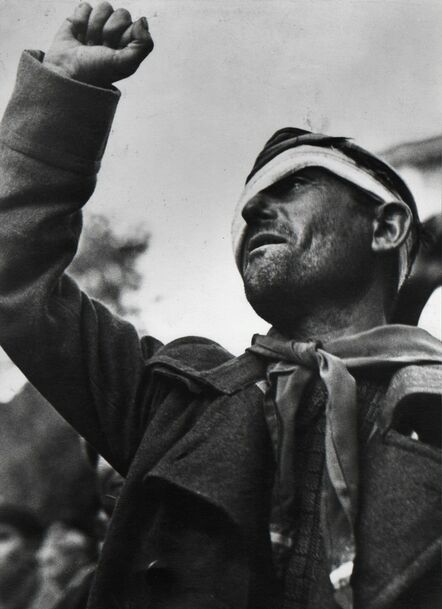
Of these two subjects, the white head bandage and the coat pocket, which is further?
the white head bandage

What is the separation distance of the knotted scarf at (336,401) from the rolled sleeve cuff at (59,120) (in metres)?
0.70

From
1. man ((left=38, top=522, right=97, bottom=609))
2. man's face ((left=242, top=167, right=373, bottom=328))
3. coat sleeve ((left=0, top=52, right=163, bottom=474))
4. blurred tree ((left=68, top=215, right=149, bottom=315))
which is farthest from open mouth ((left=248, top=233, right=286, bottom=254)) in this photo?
man ((left=38, top=522, right=97, bottom=609))

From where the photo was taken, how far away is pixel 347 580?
2.04 meters

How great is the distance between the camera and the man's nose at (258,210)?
107 inches

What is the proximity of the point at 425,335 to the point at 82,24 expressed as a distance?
1.26m

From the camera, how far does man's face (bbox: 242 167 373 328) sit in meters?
2.61

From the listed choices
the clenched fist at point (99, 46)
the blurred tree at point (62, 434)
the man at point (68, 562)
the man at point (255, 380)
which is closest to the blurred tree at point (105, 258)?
the blurred tree at point (62, 434)

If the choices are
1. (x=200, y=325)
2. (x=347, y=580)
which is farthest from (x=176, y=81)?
(x=347, y=580)

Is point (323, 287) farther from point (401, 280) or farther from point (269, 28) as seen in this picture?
point (269, 28)

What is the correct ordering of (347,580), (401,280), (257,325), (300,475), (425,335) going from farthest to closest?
(257,325) < (401,280) < (425,335) < (300,475) < (347,580)

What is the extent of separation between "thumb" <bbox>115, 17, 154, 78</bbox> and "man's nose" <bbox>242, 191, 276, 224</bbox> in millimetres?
492

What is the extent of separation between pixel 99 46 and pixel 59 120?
0.83 feet

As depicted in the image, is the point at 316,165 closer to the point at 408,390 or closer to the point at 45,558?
the point at 408,390

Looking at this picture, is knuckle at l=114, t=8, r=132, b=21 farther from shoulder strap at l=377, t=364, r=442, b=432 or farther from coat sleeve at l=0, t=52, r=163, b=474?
shoulder strap at l=377, t=364, r=442, b=432
